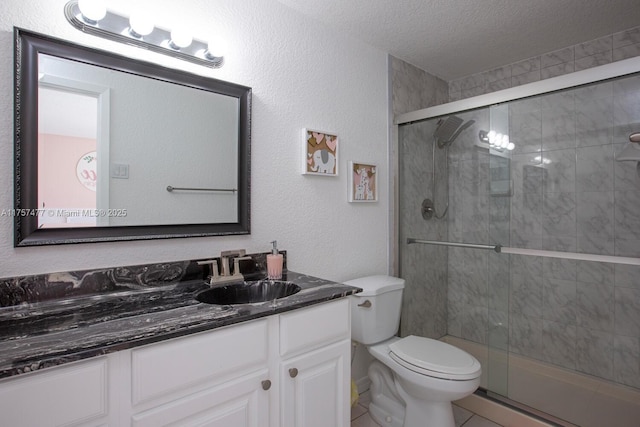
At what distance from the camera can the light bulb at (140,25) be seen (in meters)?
1.35

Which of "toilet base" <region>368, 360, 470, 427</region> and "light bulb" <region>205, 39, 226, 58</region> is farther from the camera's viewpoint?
"toilet base" <region>368, 360, 470, 427</region>

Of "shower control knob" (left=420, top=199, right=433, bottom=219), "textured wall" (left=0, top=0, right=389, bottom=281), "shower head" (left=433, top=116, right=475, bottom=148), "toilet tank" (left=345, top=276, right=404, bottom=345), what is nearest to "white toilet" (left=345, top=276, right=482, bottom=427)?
"toilet tank" (left=345, top=276, right=404, bottom=345)

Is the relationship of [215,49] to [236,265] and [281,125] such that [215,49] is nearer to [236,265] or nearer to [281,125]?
[281,125]

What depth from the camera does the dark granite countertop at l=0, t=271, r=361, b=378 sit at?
800mm

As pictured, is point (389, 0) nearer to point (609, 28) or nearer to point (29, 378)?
point (609, 28)

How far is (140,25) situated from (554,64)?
2.69 meters

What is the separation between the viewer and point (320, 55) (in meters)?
2.03

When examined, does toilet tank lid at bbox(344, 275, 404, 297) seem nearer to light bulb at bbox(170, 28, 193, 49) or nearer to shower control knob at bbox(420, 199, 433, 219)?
shower control knob at bbox(420, 199, 433, 219)

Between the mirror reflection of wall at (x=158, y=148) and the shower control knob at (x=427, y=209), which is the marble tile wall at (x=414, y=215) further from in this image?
the mirror reflection of wall at (x=158, y=148)

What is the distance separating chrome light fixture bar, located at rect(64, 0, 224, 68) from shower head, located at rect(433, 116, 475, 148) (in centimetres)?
158

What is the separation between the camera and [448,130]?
7.97 ft

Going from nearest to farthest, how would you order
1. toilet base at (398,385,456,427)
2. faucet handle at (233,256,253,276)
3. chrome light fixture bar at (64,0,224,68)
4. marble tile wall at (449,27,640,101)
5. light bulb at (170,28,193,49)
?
chrome light fixture bar at (64,0,224,68)
light bulb at (170,28,193,49)
faucet handle at (233,256,253,276)
toilet base at (398,385,456,427)
marble tile wall at (449,27,640,101)

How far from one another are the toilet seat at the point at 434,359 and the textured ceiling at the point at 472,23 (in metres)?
1.89

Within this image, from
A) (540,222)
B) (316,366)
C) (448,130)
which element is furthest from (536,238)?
(316,366)
